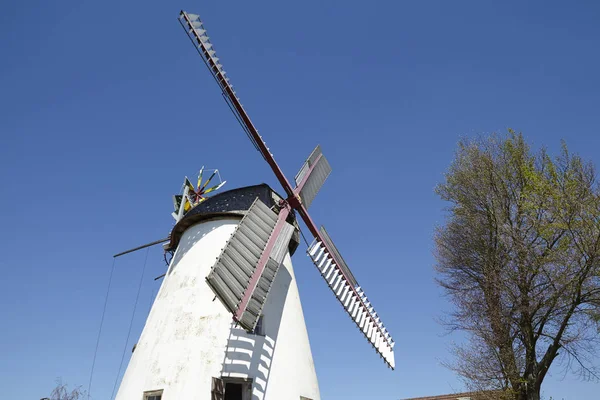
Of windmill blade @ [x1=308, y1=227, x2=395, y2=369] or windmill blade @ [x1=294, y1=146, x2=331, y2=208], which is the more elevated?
windmill blade @ [x1=294, y1=146, x2=331, y2=208]

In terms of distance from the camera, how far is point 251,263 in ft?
32.3

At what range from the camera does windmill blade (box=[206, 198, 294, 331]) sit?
28.9 feet

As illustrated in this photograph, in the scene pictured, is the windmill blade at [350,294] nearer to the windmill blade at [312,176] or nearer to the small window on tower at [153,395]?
the windmill blade at [312,176]

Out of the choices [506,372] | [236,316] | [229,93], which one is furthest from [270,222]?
[506,372]

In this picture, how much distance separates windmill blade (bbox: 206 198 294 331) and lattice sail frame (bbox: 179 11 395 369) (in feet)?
2.59

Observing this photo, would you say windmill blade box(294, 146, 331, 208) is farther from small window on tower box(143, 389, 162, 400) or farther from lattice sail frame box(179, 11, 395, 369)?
small window on tower box(143, 389, 162, 400)

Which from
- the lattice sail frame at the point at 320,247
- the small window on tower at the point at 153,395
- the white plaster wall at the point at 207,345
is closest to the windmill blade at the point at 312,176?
the lattice sail frame at the point at 320,247

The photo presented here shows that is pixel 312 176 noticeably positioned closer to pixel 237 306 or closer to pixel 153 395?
pixel 237 306

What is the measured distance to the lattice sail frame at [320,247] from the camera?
40.7 ft

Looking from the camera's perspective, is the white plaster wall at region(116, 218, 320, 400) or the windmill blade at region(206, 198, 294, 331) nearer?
the windmill blade at region(206, 198, 294, 331)

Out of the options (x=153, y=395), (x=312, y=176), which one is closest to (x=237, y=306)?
(x=153, y=395)

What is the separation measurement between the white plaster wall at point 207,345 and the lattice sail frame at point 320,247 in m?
1.67

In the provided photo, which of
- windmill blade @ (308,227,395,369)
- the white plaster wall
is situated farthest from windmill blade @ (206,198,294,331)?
windmill blade @ (308,227,395,369)

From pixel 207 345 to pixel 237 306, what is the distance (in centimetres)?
133
